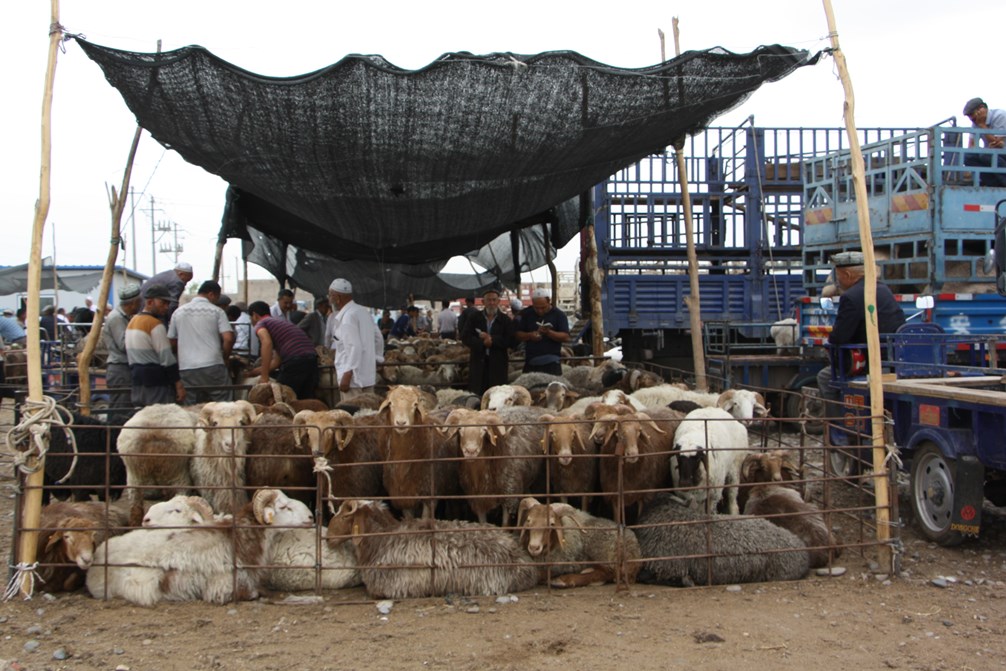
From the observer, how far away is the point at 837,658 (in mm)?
4035

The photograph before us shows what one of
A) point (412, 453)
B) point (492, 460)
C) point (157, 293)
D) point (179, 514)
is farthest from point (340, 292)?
point (179, 514)

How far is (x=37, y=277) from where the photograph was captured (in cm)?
514

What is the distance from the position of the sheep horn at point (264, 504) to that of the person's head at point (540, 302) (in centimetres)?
434

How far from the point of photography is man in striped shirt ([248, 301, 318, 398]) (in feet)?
25.8

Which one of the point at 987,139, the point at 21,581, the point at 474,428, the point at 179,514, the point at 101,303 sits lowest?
the point at 21,581

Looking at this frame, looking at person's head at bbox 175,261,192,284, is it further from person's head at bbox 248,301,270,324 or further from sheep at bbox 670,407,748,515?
sheep at bbox 670,407,748,515

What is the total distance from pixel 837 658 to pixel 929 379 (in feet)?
12.3

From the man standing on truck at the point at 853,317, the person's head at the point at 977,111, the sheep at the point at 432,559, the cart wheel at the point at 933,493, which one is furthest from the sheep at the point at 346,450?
the person's head at the point at 977,111

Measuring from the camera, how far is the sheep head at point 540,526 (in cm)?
502

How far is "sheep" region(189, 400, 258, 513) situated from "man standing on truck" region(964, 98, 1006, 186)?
842 cm

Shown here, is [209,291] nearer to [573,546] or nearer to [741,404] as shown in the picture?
[573,546]

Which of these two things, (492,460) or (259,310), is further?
(259,310)

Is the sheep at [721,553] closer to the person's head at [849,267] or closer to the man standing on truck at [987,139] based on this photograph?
the person's head at [849,267]

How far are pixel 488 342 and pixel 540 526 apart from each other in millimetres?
4179
